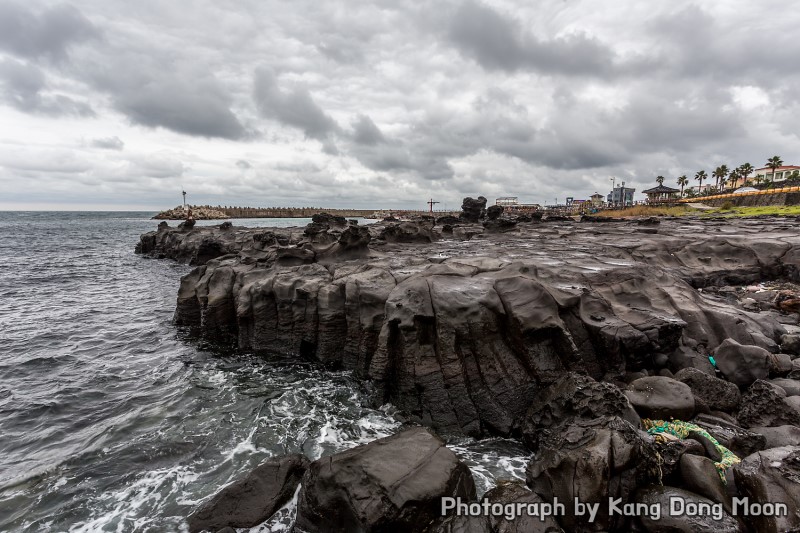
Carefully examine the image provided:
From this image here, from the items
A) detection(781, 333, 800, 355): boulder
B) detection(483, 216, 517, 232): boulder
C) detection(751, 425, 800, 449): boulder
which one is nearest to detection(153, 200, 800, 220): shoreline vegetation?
detection(483, 216, 517, 232): boulder

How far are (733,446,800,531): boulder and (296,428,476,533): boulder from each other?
426cm

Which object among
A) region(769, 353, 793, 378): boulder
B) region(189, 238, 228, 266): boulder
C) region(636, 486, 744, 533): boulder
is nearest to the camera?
region(636, 486, 744, 533): boulder

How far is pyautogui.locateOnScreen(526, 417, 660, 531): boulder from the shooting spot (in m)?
6.06

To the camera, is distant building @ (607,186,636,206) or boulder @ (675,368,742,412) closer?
boulder @ (675,368,742,412)

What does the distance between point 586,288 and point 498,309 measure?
11.8 feet

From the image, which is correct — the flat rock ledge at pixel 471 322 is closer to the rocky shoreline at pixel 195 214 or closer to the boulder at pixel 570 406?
the boulder at pixel 570 406

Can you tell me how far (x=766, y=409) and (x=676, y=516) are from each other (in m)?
5.26

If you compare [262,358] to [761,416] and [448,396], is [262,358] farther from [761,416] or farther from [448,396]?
[761,416]

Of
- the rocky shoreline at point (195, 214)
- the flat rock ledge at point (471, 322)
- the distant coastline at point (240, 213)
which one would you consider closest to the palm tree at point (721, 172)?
the distant coastline at point (240, 213)

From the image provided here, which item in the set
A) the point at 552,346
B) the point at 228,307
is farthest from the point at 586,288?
the point at 228,307

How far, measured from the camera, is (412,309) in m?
10.9

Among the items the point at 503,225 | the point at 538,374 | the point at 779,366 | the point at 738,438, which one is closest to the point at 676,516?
the point at 738,438

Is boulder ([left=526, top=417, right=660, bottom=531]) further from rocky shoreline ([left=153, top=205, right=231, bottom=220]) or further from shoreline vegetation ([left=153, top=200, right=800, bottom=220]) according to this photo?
rocky shoreline ([left=153, top=205, right=231, bottom=220])

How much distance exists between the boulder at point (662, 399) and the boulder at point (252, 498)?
802 centimetres
